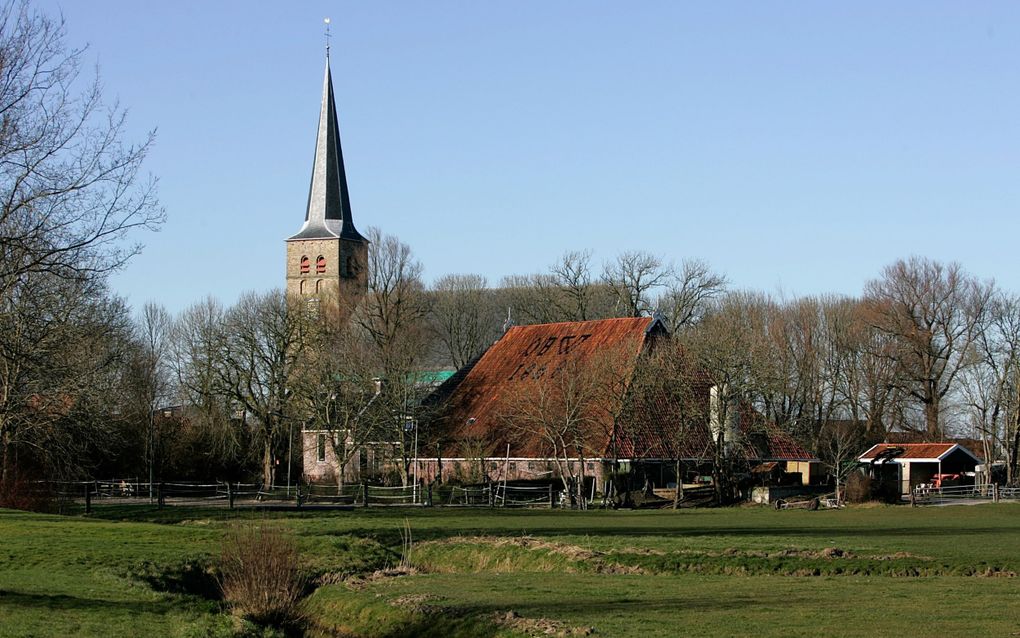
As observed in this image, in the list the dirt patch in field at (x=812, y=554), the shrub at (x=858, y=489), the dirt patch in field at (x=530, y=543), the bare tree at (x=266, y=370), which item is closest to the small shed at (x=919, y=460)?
the shrub at (x=858, y=489)

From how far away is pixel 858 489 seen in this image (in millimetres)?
54844

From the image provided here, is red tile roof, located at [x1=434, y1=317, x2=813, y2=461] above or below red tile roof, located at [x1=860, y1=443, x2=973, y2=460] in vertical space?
above

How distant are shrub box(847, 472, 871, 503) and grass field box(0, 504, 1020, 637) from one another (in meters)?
17.0

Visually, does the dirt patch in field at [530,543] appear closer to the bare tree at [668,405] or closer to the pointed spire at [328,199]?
the bare tree at [668,405]

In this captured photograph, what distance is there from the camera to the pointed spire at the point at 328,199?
98.7 m

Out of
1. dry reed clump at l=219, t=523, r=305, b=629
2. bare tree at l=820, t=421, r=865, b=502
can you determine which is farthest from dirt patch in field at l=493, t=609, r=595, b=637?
bare tree at l=820, t=421, r=865, b=502

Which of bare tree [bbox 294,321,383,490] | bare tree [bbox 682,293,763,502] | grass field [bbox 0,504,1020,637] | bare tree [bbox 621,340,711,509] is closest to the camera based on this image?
grass field [bbox 0,504,1020,637]

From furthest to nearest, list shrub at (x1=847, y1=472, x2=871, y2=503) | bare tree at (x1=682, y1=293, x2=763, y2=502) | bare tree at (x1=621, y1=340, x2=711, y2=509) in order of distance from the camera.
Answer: bare tree at (x1=621, y1=340, x2=711, y2=509) → shrub at (x1=847, y1=472, x2=871, y2=503) → bare tree at (x1=682, y1=293, x2=763, y2=502)

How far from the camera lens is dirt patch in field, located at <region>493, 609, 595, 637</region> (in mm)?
16859

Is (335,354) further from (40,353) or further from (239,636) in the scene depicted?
(239,636)

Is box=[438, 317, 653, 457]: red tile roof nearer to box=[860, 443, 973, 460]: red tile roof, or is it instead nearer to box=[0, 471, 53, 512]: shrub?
box=[860, 443, 973, 460]: red tile roof

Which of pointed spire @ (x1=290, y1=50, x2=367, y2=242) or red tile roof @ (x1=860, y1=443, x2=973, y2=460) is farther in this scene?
pointed spire @ (x1=290, y1=50, x2=367, y2=242)

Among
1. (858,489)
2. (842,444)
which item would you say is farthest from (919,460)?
(858,489)

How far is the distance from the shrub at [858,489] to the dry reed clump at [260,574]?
37.6 m
